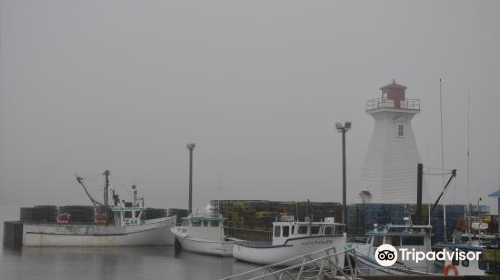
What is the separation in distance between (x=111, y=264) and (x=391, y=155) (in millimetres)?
21382

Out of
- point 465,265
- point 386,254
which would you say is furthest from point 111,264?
point 465,265

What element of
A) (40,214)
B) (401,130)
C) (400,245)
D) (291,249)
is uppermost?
(401,130)

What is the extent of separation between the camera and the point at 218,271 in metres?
38.7

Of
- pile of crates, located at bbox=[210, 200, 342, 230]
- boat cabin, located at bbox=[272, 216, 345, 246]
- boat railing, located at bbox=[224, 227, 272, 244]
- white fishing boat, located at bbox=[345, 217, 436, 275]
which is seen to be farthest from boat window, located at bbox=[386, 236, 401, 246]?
pile of crates, located at bbox=[210, 200, 342, 230]

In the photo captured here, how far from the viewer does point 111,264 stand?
4291 centimetres

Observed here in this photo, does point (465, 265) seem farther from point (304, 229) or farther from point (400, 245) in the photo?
point (304, 229)

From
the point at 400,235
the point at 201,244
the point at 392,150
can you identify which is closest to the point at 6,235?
the point at 201,244

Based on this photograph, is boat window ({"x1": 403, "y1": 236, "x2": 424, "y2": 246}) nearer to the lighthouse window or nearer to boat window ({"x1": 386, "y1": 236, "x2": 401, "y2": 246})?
boat window ({"x1": 386, "y1": 236, "x2": 401, "y2": 246})

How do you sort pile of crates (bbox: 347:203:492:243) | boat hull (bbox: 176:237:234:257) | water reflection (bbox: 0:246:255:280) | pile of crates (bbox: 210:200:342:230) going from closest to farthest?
water reflection (bbox: 0:246:255:280) < pile of crates (bbox: 347:203:492:243) < boat hull (bbox: 176:237:234:257) < pile of crates (bbox: 210:200:342:230)

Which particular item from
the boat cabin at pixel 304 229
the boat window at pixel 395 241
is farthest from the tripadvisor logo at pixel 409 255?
the boat cabin at pixel 304 229

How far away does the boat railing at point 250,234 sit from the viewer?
4759 centimetres

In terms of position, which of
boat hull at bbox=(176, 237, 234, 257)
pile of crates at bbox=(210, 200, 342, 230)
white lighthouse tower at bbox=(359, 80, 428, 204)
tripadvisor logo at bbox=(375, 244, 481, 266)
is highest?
white lighthouse tower at bbox=(359, 80, 428, 204)

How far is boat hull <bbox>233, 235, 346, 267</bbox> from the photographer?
36.2 m

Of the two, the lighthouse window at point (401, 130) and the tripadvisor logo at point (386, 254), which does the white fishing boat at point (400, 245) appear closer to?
the tripadvisor logo at point (386, 254)
